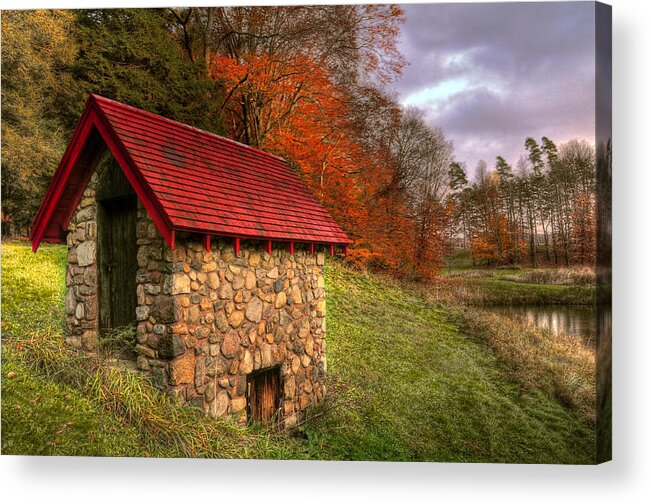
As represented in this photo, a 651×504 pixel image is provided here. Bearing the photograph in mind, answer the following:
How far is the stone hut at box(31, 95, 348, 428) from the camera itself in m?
4.34

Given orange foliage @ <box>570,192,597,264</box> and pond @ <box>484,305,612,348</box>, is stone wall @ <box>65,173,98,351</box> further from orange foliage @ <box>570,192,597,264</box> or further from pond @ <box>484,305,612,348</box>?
orange foliage @ <box>570,192,597,264</box>

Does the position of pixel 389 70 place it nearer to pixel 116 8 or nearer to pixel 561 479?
pixel 116 8

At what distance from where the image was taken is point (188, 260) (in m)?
4.39

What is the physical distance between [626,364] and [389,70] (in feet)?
14.1

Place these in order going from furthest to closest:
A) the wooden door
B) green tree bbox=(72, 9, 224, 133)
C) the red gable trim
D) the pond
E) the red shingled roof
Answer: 1. green tree bbox=(72, 9, 224, 133)
2. the pond
3. the wooden door
4. the red shingled roof
5. the red gable trim

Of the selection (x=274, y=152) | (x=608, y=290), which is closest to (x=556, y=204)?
(x=608, y=290)

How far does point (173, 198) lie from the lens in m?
4.21

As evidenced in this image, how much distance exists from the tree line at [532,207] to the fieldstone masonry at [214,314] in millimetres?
2125

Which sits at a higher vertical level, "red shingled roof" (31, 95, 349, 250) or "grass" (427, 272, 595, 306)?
"red shingled roof" (31, 95, 349, 250)

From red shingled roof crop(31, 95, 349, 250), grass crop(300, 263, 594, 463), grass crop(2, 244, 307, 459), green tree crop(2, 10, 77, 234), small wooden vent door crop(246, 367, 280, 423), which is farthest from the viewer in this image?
green tree crop(2, 10, 77, 234)

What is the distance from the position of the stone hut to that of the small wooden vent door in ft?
0.05

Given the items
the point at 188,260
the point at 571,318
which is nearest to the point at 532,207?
the point at 571,318

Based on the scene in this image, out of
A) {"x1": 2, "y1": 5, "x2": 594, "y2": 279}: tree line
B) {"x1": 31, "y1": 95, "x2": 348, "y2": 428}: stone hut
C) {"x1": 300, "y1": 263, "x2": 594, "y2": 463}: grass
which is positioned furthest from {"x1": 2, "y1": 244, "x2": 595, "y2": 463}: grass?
{"x1": 2, "y1": 5, "x2": 594, "y2": 279}: tree line

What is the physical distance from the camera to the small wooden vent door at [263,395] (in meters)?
5.17
